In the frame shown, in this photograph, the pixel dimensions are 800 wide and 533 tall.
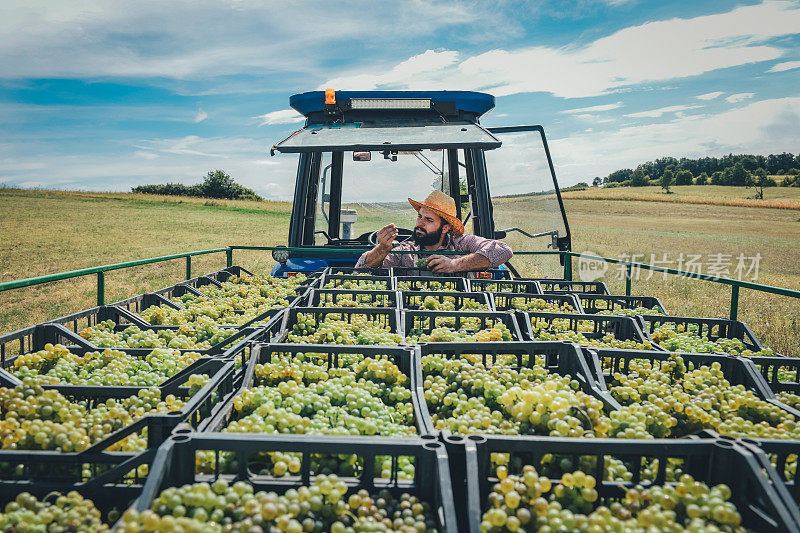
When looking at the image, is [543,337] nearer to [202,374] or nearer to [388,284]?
[388,284]

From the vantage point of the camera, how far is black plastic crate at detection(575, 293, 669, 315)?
3.63 meters

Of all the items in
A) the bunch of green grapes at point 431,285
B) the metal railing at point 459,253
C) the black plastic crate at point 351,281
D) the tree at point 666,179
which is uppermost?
the tree at point 666,179

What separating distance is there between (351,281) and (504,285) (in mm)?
1367

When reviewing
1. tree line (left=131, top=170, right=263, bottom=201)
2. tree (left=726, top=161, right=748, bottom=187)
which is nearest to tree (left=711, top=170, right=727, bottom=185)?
tree (left=726, top=161, right=748, bottom=187)

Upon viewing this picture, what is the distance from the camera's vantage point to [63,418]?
159 centimetres

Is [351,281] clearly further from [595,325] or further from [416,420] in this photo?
[416,420]

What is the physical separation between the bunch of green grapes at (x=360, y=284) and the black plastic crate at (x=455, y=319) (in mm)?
688

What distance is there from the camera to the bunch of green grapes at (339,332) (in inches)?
98.6

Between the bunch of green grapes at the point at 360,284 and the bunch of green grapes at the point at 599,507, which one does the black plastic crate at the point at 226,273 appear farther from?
the bunch of green grapes at the point at 599,507

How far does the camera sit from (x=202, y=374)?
1.88 meters

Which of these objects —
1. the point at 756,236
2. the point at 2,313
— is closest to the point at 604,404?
the point at 2,313

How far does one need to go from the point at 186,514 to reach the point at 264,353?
3.27ft

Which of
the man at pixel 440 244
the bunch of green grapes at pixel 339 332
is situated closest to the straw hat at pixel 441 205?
the man at pixel 440 244

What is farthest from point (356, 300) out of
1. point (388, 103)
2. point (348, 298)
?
point (388, 103)
